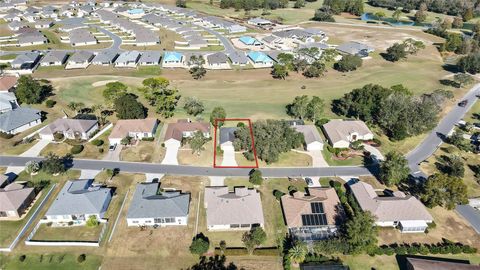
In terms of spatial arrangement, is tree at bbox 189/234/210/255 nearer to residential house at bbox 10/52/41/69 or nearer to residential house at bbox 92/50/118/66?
residential house at bbox 92/50/118/66

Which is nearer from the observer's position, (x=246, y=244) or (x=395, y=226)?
(x=246, y=244)

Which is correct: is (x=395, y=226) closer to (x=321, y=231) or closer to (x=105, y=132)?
(x=321, y=231)

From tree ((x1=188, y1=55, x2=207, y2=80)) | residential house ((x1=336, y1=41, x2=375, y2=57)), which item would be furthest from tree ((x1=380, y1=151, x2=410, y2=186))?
residential house ((x1=336, y1=41, x2=375, y2=57))

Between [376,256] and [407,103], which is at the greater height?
[407,103]

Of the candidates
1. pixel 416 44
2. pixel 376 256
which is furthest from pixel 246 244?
pixel 416 44

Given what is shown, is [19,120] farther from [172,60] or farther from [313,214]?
[313,214]

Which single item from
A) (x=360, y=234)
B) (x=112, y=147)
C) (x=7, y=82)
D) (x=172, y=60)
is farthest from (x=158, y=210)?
(x=172, y=60)

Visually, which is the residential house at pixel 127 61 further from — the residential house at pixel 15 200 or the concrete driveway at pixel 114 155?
the residential house at pixel 15 200
